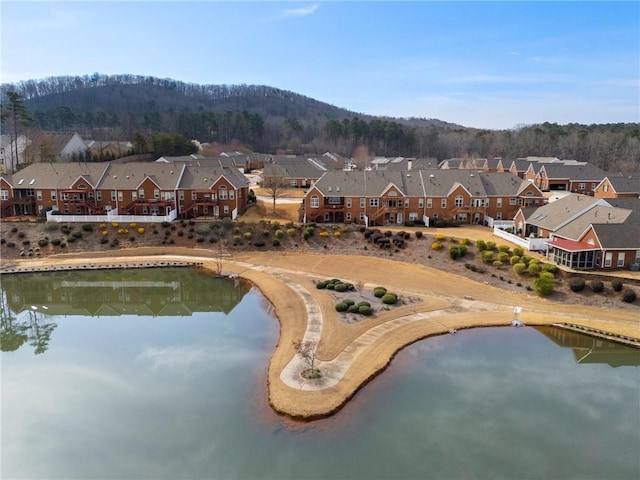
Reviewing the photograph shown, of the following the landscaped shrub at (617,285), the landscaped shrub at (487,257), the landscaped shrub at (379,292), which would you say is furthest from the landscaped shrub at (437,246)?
the landscaped shrub at (617,285)

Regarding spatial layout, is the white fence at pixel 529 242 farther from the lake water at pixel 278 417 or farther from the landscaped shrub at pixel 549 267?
the lake water at pixel 278 417

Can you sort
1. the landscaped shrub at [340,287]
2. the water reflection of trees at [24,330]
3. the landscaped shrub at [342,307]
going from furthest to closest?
the landscaped shrub at [340,287], the landscaped shrub at [342,307], the water reflection of trees at [24,330]

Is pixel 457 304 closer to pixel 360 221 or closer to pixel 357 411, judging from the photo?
pixel 357 411

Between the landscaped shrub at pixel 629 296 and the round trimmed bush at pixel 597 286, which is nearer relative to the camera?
the landscaped shrub at pixel 629 296

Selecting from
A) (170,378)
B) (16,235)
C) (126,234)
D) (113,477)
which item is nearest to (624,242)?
(170,378)

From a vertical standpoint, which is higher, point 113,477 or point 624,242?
point 624,242

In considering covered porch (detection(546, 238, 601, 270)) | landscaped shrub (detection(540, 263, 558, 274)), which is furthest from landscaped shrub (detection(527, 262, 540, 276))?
covered porch (detection(546, 238, 601, 270))
